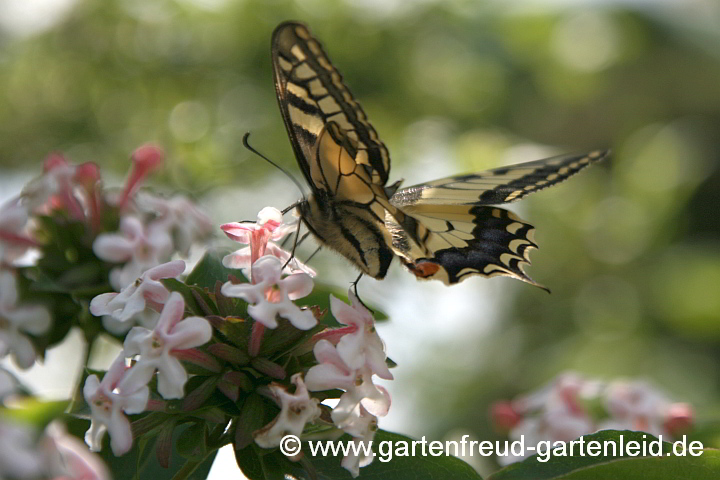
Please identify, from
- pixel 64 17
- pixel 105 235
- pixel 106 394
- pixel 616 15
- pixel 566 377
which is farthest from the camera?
pixel 616 15

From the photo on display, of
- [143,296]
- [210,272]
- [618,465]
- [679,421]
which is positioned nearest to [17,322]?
[210,272]

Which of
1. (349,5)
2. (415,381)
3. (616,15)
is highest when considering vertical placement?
(616,15)

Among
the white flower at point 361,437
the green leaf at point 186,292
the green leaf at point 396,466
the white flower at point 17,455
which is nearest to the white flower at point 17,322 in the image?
the green leaf at point 186,292

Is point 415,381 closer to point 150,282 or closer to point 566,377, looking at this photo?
point 566,377

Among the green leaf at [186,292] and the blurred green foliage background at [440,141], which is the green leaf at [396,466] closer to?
the green leaf at [186,292]

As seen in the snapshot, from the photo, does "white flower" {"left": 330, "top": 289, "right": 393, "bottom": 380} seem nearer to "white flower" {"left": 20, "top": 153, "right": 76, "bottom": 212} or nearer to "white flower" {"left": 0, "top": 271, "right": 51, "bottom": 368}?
"white flower" {"left": 0, "top": 271, "right": 51, "bottom": 368}

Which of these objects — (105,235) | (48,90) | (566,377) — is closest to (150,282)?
(105,235)
